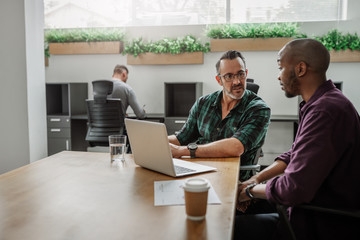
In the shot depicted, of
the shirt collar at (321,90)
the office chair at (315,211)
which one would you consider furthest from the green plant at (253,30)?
the office chair at (315,211)

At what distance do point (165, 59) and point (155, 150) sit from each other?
13.3 feet

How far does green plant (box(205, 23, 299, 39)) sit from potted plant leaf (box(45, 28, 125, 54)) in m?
1.53

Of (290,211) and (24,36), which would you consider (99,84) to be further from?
(290,211)

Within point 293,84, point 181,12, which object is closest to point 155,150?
point 293,84

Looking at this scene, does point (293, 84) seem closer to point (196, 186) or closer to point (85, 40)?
point (196, 186)

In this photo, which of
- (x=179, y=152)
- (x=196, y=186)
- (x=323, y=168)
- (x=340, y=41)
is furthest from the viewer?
(x=340, y=41)

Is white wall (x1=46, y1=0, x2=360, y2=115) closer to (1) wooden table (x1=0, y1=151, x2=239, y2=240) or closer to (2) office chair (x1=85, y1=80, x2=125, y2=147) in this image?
(2) office chair (x1=85, y1=80, x2=125, y2=147)

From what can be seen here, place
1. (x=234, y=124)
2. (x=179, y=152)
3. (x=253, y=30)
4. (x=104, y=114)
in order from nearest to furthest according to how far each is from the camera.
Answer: (x=179, y=152), (x=234, y=124), (x=104, y=114), (x=253, y=30)

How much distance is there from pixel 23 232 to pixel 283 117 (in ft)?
14.3

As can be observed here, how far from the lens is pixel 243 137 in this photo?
206cm

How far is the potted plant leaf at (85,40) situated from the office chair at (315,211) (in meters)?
4.76

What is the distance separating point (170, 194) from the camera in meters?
1.29

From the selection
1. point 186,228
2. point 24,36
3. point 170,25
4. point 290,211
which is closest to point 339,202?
point 290,211

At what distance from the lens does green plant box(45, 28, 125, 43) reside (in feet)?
18.7
